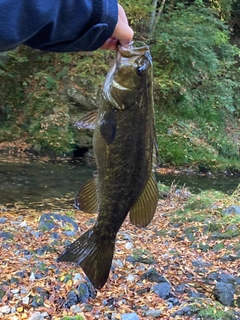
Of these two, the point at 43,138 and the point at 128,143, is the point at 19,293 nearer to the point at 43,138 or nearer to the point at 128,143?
the point at 128,143

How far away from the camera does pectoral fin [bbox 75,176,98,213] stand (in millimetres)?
2121

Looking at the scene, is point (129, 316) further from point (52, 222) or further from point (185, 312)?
point (52, 222)

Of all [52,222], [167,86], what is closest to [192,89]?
[167,86]

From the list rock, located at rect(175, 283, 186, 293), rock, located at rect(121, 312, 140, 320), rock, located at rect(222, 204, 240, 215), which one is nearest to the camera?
rock, located at rect(121, 312, 140, 320)

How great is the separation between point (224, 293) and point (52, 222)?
2551 mm

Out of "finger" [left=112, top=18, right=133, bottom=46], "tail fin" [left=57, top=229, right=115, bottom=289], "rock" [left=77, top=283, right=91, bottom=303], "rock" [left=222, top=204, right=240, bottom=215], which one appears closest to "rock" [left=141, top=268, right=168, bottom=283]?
"rock" [left=77, top=283, right=91, bottom=303]

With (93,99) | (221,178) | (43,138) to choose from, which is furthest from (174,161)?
(43,138)

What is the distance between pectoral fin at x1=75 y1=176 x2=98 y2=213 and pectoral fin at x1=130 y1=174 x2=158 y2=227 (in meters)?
0.21

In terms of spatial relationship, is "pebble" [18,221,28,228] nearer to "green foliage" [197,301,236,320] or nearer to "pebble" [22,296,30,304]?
"pebble" [22,296,30,304]

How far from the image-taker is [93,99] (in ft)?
46.0

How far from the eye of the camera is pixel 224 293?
425 cm

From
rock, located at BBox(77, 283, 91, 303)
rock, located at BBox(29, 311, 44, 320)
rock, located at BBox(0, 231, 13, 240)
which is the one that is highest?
rock, located at BBox(29, 311, 44, 320)

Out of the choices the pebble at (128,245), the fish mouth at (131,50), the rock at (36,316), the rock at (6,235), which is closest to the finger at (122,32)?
the fish mouth at (131,50)

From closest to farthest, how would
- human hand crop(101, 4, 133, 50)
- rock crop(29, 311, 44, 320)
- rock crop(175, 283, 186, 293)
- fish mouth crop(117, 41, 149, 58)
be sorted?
1. human hand crop(101, 4, 133, 50)
2. fish mouth crop(117, 41, 149, 58)
3. rock crop(29, 311, 44, 320)
4. rock crop(175, 283, 186, 293)
